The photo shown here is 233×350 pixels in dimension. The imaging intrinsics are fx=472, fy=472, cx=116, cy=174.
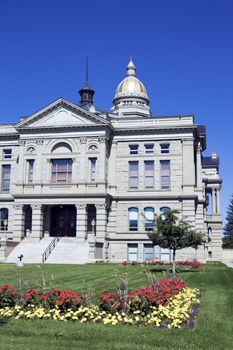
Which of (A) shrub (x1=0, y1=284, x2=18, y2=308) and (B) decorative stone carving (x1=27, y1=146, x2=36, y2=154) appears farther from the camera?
(B) decorative stone carving (x1=27, y1=146, x2=36, y2=154)

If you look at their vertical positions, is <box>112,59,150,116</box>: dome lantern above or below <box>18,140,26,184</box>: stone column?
above

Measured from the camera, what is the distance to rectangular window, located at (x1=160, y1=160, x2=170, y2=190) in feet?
169

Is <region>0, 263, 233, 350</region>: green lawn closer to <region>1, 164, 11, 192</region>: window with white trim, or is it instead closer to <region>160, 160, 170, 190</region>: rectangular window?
<region>160, 160, 170, 190</region>: rectangular window

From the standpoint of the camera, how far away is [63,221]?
53312 mm

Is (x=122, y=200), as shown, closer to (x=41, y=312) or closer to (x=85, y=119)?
(x=85, y=119)

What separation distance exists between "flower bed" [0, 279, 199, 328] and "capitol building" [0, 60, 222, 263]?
114ft

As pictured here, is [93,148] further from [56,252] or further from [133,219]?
[56,252]

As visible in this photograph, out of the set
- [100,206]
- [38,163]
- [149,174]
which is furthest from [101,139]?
[38,163]

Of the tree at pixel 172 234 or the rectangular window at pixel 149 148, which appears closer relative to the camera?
the tree at pixel 172 234

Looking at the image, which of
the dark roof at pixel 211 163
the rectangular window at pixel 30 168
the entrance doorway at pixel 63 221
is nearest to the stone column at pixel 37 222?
the entrance doorway at pixel 63 221

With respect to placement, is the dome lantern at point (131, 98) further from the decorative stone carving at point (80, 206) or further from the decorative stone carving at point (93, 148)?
the decorative stone carving at point (80, 206)

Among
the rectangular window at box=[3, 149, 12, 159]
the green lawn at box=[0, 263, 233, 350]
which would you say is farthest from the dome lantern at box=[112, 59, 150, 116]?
the green lawn at box=[0, 263, 233, 350]

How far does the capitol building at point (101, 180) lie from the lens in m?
50.0

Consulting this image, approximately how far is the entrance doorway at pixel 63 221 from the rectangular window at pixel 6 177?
659cm
